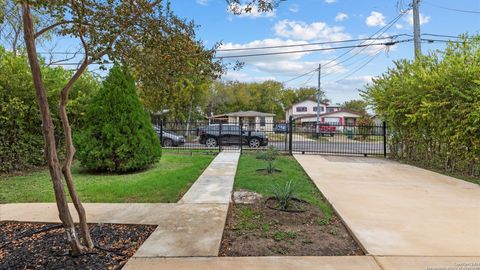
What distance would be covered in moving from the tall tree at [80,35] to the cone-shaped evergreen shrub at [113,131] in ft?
13.3

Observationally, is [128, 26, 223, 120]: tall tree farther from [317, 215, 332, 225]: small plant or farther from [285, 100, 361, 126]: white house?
[285, 100, 361, 126]: white house

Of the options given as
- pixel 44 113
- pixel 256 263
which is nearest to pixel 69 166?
pixel 44 113

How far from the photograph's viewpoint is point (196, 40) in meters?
3.48

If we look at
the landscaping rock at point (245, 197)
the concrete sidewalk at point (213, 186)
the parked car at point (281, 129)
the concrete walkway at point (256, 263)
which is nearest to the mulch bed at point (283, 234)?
the concrete walkway at point (256, 263)

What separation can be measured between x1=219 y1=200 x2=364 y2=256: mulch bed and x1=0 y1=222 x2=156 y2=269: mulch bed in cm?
103

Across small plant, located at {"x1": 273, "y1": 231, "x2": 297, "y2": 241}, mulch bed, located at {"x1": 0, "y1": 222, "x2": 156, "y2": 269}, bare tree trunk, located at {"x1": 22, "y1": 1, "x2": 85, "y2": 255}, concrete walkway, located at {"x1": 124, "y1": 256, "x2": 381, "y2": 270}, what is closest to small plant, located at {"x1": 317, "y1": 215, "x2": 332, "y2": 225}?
small plant, located at {"x1": 273, "y1": 231, "x2": 297, "y2": 241}

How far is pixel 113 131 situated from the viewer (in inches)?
277

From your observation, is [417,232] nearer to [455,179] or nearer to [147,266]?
[147,266]

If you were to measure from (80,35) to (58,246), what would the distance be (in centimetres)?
220

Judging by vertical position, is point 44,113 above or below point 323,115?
below

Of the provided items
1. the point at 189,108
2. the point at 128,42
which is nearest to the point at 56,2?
the point at 128,42

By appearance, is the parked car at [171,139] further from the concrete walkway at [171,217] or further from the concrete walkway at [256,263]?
the concrete walkway at [256,263]

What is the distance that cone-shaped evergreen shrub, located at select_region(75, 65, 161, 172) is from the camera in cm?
702

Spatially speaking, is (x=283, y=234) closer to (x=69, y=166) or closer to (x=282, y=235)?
(x=282, y=235)
